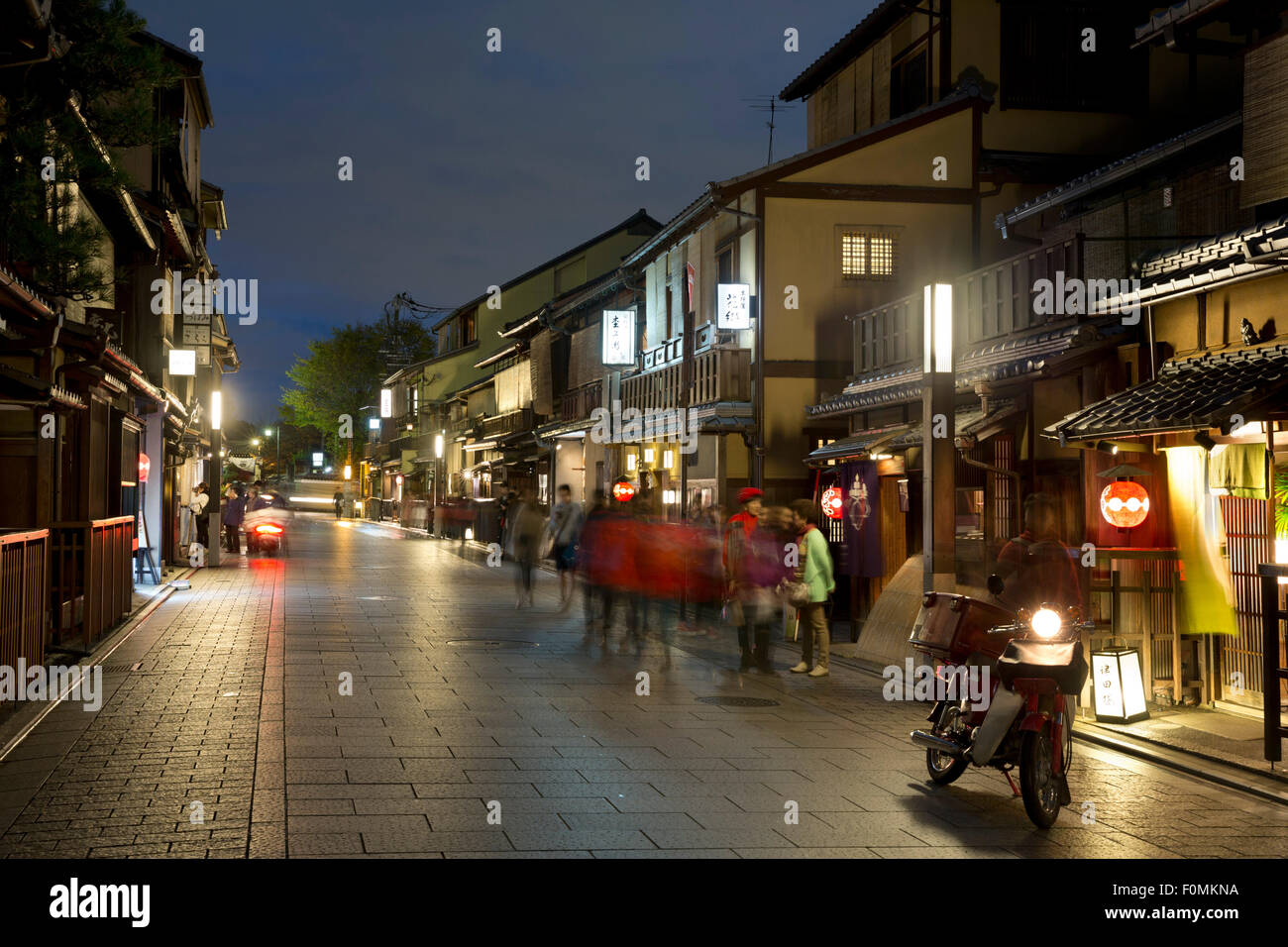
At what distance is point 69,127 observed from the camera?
13.8 m

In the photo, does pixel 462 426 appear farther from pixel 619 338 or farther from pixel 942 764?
pixel 942 764

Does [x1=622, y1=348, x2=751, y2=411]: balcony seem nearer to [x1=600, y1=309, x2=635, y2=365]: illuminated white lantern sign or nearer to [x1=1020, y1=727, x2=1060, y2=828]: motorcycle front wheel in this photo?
[x1=600, y1=309, x2=635, y2=365]: illuminated white lantern sign

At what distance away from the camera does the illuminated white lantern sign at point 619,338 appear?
112 feet

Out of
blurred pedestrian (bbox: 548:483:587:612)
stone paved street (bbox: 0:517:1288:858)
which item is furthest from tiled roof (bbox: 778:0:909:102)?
stone paved street (bbox: 0:517:1288:858)

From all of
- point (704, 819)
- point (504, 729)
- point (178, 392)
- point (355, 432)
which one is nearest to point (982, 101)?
point (504, 729)

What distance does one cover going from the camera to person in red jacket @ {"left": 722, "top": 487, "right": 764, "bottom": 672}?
1488 centimetres

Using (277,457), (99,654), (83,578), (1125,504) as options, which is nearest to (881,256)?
(1125,504)

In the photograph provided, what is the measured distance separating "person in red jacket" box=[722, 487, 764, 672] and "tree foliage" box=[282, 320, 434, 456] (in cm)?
7743

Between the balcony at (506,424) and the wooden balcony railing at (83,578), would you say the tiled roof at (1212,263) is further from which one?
the balcony at (506,424)

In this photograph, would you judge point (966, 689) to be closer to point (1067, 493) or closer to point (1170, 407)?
point (1170, 407)

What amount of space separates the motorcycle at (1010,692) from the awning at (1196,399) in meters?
2.47

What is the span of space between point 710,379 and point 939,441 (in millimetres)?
13459

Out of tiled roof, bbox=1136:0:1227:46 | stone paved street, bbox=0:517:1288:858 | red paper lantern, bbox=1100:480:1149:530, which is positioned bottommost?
stone paved street, bbox=0:517:1288:858

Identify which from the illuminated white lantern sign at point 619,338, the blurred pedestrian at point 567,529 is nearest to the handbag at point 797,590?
the blurred pedestrian at point 567,529
